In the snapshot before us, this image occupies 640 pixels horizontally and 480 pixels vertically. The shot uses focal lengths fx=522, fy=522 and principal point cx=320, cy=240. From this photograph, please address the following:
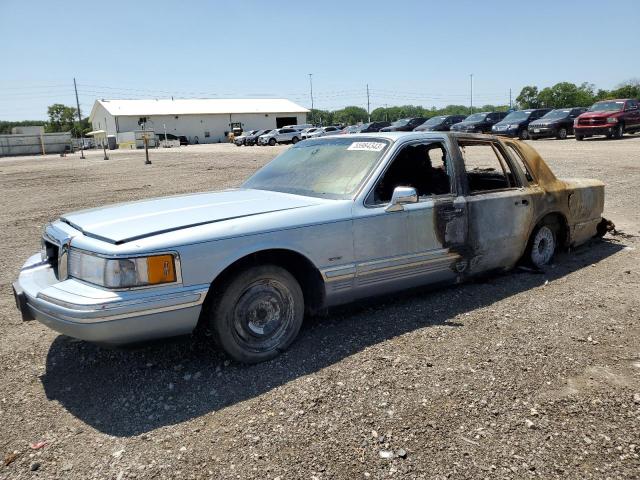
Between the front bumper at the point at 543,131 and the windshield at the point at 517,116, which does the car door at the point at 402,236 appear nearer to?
the front bumper at the point at 543,131

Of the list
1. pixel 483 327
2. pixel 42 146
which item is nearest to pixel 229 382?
pixel 483 327

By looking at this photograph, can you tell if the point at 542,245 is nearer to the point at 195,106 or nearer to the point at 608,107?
the point at 608,107

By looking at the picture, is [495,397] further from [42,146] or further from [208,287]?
[42,146]

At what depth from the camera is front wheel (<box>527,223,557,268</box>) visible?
17.9 feet

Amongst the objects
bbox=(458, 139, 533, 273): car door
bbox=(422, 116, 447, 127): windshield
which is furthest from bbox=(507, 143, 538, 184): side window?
bbox=(422, 116, 447, 127): windshield

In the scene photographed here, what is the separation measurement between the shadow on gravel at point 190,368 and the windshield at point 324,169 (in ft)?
3.24

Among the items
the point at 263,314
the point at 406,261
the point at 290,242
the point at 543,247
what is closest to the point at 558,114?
the point at 543,247

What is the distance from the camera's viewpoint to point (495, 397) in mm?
3100

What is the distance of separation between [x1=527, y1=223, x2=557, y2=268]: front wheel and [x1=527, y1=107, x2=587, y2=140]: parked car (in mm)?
22700

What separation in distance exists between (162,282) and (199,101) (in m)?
87.2

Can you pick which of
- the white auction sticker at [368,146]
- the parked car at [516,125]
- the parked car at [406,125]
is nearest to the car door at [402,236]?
the white auction sticker at [368,146]

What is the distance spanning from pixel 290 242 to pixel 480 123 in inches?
1128

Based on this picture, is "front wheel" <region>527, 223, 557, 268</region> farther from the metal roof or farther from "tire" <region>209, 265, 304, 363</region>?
the metal roof

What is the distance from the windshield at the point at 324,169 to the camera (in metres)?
4.21
